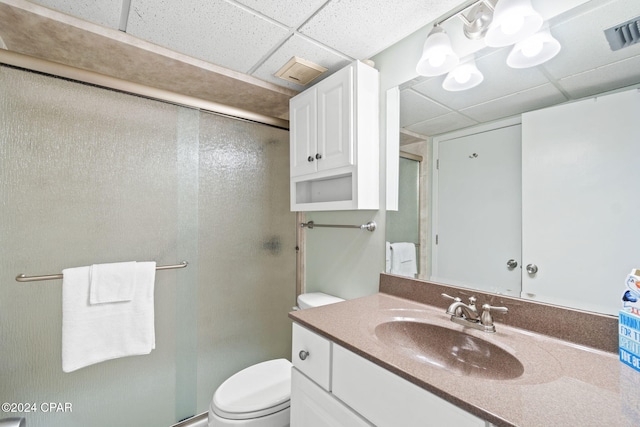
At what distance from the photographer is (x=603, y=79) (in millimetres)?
815

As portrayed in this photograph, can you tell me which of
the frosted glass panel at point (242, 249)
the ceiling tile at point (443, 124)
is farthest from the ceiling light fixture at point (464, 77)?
the frosted glass panel at point (242, 249)

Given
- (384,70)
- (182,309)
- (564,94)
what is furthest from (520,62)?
(182,309)

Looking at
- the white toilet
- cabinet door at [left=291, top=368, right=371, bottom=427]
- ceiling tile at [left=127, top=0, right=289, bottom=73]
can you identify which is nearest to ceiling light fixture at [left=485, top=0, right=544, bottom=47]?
ceiling tile at [left=127, top=0, right=289, bottom=73]

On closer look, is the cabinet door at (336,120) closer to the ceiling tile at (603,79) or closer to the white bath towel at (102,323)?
the ceiling tile at (603,79)

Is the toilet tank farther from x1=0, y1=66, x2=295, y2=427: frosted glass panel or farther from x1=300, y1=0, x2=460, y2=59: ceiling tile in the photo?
x1=300, y1=0, x2=460, y2=59: ceiling tile

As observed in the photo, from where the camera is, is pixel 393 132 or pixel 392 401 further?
pixel 393 132

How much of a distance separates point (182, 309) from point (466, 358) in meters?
1.55

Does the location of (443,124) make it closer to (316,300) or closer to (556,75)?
(556,75)

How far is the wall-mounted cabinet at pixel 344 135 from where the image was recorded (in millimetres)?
1316

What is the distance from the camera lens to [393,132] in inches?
54.4

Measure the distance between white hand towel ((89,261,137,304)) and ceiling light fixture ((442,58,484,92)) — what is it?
1784 millimetres

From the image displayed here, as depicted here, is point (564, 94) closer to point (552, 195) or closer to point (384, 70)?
point (552, 195)

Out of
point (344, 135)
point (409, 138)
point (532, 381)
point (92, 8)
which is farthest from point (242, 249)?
point (532, 381)

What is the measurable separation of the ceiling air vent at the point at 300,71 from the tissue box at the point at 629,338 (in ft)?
5.08
